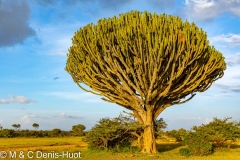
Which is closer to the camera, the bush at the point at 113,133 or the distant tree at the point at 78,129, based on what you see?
the bush at the point at 113,133

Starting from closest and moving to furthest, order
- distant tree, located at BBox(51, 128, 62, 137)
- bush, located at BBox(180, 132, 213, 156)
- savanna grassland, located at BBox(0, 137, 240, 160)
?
savanna grassland, located at BBox(0, 137, 240, 160), bush, located at BBox(180, 132, 213, 156), distant tree, located at BBox(51, 128, 62, 137)

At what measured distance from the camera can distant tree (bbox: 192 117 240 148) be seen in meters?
19.8

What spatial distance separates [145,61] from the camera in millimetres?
A: 16828

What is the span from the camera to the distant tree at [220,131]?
19.8 meters

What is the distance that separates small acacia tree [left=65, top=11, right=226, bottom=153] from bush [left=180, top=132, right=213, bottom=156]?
2348mm

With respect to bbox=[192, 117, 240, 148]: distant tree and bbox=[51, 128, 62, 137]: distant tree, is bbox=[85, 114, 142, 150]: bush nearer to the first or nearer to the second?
bbox=[192, 117, 240, 148]: distant tree

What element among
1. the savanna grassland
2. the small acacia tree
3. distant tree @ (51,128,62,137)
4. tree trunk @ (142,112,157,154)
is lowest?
the savanna grassland

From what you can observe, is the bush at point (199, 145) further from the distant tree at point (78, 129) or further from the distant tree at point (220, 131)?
the distant tree at point (78, 129)

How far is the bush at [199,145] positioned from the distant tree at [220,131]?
1.86 ft

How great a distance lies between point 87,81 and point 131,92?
10.4ft

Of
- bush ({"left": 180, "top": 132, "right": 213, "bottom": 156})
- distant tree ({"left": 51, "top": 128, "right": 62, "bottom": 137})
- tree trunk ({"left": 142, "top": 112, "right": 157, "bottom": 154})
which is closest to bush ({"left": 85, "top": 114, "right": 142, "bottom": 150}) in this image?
tree trunk ({"left": 142, "top": 112, "right": 157, "bottom": 154})

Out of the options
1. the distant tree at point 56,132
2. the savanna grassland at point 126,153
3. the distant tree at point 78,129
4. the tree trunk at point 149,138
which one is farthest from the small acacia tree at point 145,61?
the distant tree at point 78,129

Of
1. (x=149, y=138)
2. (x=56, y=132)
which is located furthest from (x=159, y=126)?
(x=56, y=132)

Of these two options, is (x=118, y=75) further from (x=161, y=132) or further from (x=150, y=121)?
(x=161, y=132)
